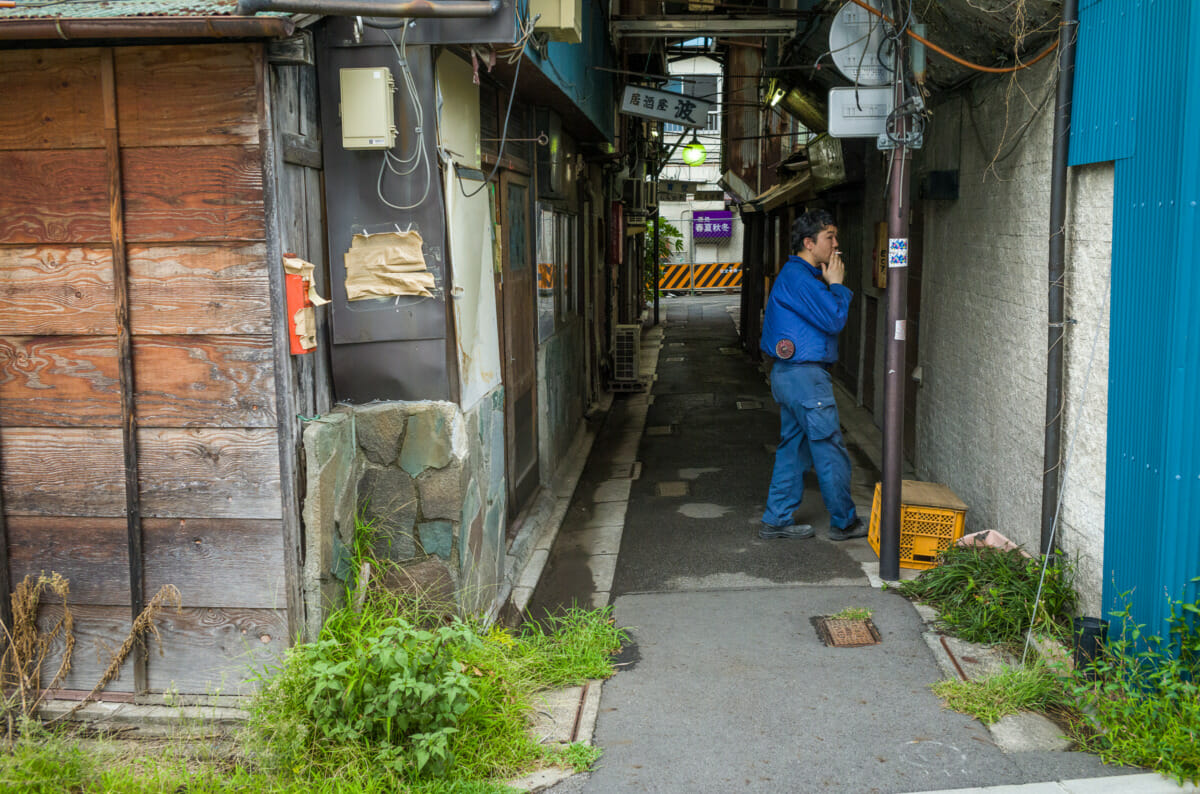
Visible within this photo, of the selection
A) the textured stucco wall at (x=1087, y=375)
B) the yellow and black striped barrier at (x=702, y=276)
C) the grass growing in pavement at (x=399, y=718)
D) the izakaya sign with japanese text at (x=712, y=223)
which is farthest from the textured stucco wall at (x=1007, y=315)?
the izakaya sign with japanese text at (x=712, y=223)

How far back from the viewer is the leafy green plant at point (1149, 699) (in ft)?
13.5

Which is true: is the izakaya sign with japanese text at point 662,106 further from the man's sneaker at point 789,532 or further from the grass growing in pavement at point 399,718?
the grass growing in pavement at point 399,718

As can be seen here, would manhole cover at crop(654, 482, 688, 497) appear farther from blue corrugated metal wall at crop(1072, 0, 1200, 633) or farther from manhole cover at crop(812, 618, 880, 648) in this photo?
blue corrugated metal wall at crop(1072, 0, 1200, 633)

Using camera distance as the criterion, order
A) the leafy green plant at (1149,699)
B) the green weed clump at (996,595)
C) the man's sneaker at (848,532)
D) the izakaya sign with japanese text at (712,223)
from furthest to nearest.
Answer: the izakaya sign with japanese text at (712,223), the man's sneaker at (848,532), the green weed clump at (996,595), the leafy green plant at (1149,699)

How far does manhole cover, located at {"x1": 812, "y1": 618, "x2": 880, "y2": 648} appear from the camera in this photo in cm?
587

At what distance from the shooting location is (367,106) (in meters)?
5.04

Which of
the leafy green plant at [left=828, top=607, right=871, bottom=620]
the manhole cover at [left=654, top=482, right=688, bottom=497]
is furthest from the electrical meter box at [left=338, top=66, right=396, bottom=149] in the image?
the manhole cover at [left=654, top=482, right=688, bottom=497]

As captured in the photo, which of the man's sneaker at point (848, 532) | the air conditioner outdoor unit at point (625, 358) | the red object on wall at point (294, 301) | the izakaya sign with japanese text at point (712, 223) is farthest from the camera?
Answer: the izakaya sign with japanese text at point (712, 223)

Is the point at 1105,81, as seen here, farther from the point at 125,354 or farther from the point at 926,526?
the point at 125,354

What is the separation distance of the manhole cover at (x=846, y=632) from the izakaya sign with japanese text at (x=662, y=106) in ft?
26.5

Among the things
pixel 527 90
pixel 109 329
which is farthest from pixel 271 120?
pixel 527 90

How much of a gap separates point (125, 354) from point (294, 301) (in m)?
0.83

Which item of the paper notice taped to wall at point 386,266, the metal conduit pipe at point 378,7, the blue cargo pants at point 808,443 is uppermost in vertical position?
the metal conduit pipe at point 378,7

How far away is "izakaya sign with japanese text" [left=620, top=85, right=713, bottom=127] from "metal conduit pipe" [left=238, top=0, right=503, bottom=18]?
327 inches
